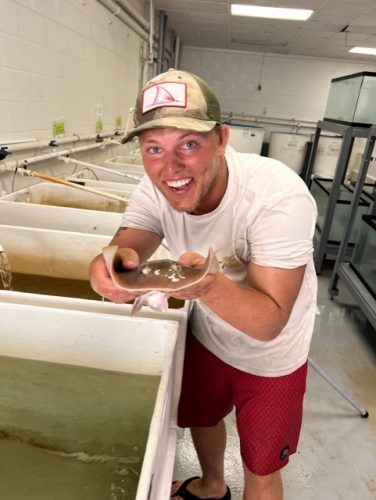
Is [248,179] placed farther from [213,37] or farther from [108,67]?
[213,37]

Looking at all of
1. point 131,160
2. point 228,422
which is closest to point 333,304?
point 228,422

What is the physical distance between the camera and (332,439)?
1896 mm

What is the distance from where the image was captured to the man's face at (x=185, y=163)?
0.96 m

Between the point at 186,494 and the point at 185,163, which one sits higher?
the point at 185,163

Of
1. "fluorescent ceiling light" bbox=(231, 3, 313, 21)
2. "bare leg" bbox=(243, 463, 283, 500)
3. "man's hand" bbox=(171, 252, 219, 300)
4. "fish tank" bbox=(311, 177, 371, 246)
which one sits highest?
"fluorescent ceiling light" bbox=(231, 3, 313, 21)

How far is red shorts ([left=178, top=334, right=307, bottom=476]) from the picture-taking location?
1156mm

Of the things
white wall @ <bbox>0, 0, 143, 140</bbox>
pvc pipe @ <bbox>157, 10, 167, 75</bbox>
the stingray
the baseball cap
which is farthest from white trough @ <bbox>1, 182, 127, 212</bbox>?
pvc pipe @ <bbox>157, 10, 167, 75</bbox>

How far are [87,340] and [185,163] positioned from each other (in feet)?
2.16

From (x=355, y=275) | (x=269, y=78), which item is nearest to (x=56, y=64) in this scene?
(x=355, y=275)

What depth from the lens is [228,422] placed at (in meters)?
1.96

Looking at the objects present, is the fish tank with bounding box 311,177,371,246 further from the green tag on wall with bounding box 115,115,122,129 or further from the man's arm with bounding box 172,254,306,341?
the man's arm with bounding box 172,254,306,341

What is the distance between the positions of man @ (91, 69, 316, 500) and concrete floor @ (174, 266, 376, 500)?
1.59ft

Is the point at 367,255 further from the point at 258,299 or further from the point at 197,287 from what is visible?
the point at 197,287

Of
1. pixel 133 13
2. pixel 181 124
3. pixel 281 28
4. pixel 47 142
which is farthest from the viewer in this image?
pixel 281 28
